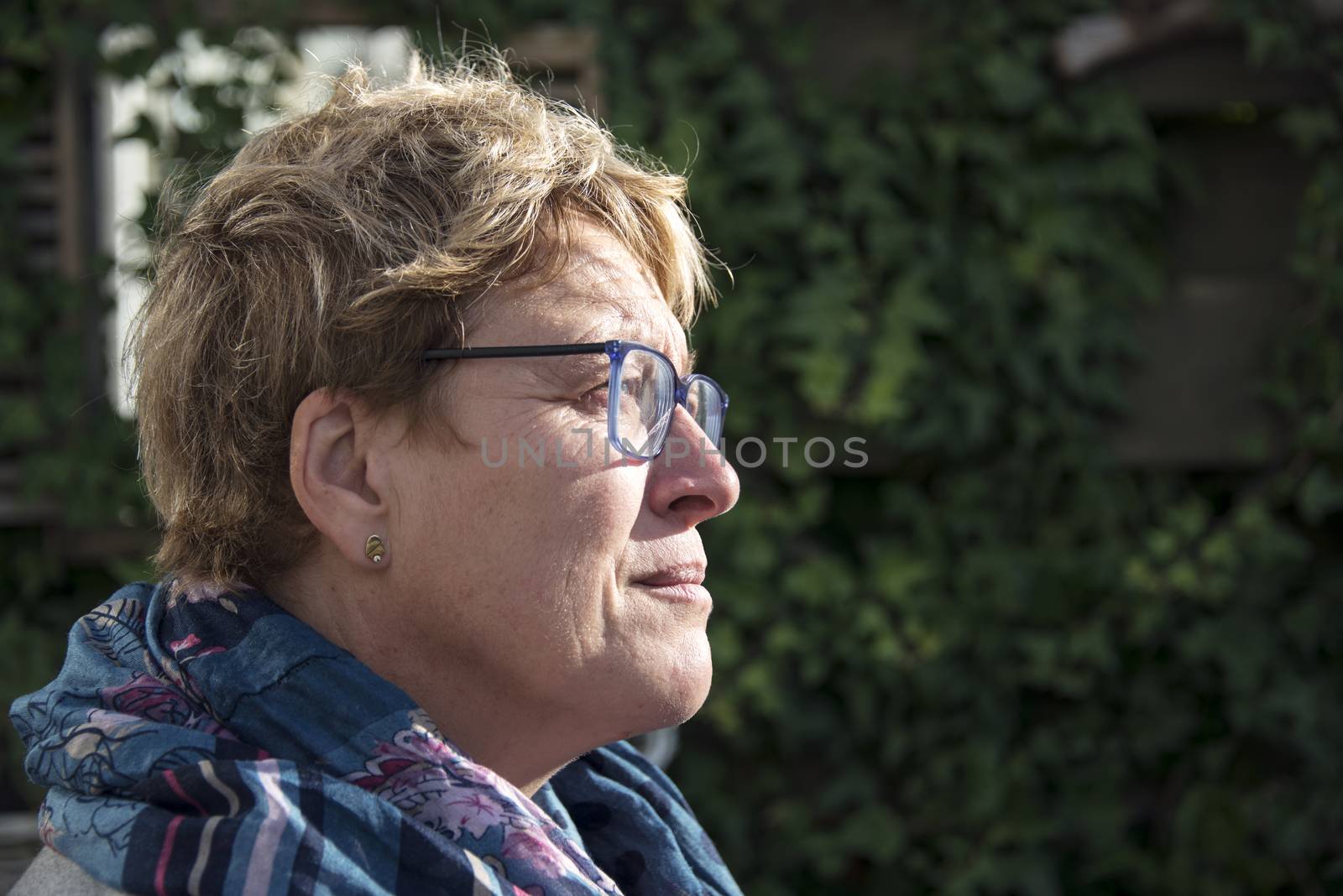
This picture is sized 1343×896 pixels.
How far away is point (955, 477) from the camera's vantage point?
10.5 ft

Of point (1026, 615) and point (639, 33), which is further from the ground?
point (639, 33)

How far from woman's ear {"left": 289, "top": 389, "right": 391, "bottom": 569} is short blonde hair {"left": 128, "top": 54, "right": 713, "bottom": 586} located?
28mm

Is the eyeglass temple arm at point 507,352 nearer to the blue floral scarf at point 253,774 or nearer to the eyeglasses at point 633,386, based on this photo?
the eyeglasses at point 633,386

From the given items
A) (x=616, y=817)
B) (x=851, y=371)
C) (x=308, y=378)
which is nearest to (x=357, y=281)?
(x=308, y=378)

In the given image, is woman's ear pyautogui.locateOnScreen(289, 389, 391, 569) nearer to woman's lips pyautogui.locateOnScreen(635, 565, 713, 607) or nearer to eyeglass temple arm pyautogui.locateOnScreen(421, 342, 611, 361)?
eyeglass temple arm pyautogui.locateOnScreen(421, 342, 611, 361)

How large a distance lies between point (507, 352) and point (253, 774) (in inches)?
20.0

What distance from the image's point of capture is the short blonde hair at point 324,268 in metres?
1.32

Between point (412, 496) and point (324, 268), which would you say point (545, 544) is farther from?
point (324, 268)

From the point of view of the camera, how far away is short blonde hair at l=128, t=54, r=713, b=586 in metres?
1.32

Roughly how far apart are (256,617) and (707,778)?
2.08 metres

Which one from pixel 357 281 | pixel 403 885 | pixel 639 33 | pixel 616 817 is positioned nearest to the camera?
pixel 403 885

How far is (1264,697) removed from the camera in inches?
125

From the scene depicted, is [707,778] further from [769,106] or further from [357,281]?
[357,281]

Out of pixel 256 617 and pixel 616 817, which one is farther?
pixel 616 817
